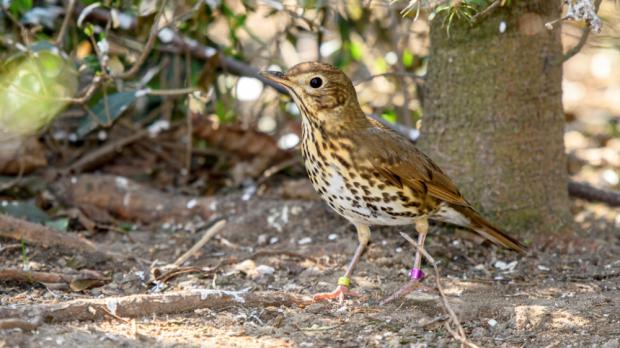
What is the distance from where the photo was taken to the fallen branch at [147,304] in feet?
11.5

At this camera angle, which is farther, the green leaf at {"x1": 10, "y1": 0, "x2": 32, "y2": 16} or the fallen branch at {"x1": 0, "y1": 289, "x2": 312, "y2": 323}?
the green leaf at {"x1": 10, "y1": 0, "x2": 32, "y2": 16}

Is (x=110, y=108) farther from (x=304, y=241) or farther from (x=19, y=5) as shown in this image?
(x=304, y=241)

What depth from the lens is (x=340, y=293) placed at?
426 cm

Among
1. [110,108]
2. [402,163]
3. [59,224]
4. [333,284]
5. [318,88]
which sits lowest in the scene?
[333,284]

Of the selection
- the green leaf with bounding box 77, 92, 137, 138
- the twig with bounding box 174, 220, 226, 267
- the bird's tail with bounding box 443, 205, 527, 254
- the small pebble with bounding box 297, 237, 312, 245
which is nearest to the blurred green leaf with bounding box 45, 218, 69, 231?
the green leaf with bounding box 77, 92, 137, 138

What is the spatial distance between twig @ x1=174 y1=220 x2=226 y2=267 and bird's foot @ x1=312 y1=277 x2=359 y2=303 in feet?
2.70

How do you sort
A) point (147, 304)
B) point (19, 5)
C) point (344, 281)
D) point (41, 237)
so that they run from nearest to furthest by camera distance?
1. point (147, 304)
2. point (344, 281)
3. point (41, 237)
4. point (19, 5)

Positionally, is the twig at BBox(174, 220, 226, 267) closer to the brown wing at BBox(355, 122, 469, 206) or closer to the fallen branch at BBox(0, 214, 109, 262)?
the fallen branch at BBox(0, 214, 109, 262)

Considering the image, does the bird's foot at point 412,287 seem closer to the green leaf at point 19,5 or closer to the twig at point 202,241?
the twig at point 202,241

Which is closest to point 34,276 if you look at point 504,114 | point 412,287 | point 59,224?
point 59,224

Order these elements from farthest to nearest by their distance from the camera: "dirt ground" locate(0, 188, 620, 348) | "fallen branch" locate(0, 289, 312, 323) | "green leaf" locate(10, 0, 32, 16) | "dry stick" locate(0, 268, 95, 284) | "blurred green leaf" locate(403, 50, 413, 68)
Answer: "blurred green leaf" locate(403, 50, 413, 68)
"green leaf" locate(10, 0, 32, 16)
"dry stick" locate(0, 268, 95, 284)
"dirt ground" locate(0, 188, 620, 348)
"fallen branch" locate(0, 289, 312, 323)

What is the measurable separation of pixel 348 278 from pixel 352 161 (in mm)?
584

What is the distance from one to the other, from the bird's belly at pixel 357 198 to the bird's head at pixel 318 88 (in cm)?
27

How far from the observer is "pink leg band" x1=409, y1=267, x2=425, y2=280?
14.5 feet
